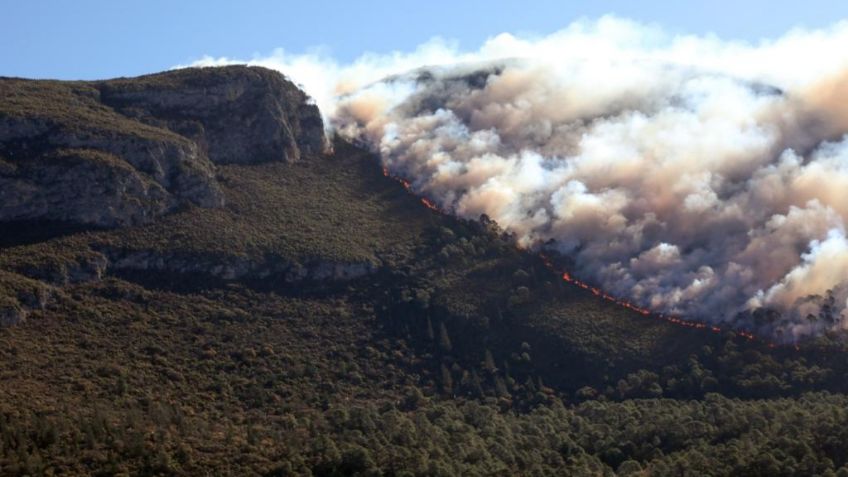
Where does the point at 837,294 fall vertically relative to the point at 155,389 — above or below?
above

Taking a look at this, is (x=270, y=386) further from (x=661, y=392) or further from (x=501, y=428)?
(x=661, y=392)

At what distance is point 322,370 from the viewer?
574 ft

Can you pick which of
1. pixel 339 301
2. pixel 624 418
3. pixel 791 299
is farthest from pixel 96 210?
pixel 791 299

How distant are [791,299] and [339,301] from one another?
70718mm

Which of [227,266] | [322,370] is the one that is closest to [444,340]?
[322,370]

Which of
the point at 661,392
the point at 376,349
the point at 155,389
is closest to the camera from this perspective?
the point at 155,389

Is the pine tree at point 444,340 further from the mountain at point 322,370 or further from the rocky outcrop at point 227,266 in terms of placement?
the rocky outcrop at point 227,266

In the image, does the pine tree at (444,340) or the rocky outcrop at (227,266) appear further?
the rocky outcrop at (227,266)

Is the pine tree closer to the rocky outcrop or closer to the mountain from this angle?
the mountain

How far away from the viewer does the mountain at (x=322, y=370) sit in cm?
14000

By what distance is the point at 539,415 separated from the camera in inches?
6590

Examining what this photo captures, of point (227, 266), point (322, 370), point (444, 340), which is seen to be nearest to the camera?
point (322, 370)

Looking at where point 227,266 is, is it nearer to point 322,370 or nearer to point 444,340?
point 322,370

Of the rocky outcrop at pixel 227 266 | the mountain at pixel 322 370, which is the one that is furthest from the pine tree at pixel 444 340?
the rocky outcrop at pixel 227 266
